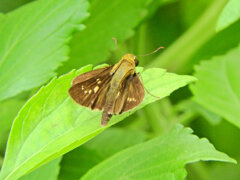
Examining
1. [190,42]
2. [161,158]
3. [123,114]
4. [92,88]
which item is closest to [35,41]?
[92,88]

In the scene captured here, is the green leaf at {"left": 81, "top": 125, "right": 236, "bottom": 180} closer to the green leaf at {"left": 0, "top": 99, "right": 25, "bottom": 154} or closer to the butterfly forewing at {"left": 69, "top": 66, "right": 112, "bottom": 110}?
the butterfly forewing at {"left": 69, "top": 66, "right": 112, "bottom": 110}

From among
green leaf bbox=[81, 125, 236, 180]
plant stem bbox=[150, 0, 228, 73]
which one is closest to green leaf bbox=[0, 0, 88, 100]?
green leaf bbox=[81, 125, 236, 180]

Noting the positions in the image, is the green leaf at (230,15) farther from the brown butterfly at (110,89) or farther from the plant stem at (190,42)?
the plant stem at (190,42)

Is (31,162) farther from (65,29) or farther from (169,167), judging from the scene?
(65,29)

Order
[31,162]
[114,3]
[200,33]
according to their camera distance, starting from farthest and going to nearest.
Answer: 1. [200,33]
2. [114,3]
3. [31,162]

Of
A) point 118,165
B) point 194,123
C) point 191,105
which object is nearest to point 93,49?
point 191,105

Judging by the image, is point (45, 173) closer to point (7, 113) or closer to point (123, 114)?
point (123, 114)

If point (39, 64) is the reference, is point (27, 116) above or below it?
below
